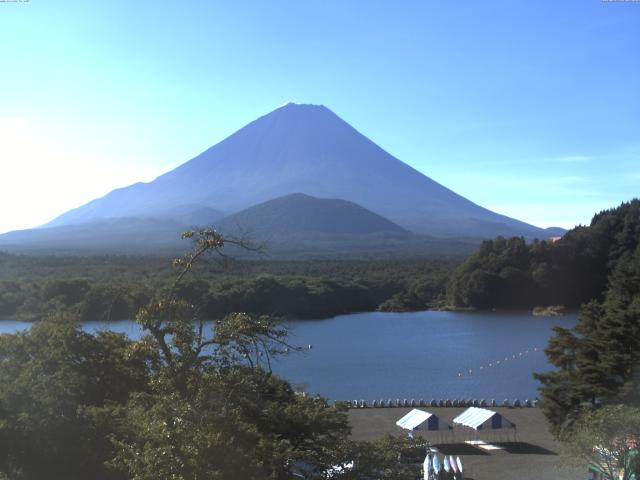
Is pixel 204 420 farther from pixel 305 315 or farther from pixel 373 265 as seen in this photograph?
pixel 373 265

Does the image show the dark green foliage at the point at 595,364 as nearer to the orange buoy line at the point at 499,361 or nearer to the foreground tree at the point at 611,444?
the foreground tree at the point at 611,444

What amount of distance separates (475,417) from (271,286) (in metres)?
20.1

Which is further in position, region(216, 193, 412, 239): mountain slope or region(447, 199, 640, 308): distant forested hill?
region(216, 193, 412, 239): mountain slope

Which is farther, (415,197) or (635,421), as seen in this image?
(415,197)

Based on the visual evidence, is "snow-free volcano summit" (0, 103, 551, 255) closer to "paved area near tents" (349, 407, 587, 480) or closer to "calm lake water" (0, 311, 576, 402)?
"calm lake water" (0, 311, 576, 402)

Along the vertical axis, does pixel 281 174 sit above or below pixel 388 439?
above

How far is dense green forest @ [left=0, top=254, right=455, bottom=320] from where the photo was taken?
74.8 ft

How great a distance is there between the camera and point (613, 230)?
36.5 meters

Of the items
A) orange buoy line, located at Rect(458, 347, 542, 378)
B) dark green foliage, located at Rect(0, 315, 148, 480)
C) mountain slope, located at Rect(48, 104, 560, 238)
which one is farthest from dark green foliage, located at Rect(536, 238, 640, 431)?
mountain slope, located at Rect(48, 104, 560, 238)

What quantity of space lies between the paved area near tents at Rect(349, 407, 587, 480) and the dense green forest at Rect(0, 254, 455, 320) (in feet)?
28.5

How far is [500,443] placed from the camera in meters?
10.3

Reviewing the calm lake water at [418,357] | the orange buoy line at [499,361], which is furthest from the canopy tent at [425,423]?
the orange buoy line at [499,361]

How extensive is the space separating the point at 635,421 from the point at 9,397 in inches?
214

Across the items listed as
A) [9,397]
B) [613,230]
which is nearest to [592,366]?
[9,397]
